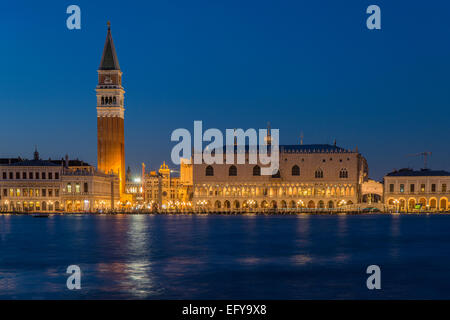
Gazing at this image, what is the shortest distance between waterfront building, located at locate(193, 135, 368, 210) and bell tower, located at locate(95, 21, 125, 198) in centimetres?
1657

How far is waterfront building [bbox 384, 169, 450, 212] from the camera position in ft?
344

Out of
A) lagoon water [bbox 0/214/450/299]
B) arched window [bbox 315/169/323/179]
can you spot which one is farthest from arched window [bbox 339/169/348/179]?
lagoon water [bbox 0/214/450/299]

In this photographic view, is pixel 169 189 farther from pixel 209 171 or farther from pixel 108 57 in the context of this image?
pixel 108 57

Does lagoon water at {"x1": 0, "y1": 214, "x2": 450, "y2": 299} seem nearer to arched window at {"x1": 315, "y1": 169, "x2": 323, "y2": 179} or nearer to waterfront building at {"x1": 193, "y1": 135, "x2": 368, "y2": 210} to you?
waterfront building at {"x1": 193, "y1": 135, "x2": 368, "y2": 210}

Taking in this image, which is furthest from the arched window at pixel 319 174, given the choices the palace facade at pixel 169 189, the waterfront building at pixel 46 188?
the waterfront building at pixel 46 188

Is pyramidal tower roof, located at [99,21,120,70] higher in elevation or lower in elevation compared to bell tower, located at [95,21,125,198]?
higher

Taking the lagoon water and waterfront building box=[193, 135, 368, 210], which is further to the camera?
waterfront building box=[193, 135, 368, 210]

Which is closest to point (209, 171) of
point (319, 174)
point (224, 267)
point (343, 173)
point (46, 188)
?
point (319, 174)

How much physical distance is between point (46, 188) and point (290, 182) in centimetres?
4438

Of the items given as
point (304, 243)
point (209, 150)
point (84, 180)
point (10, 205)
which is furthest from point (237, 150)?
point (304, 243)

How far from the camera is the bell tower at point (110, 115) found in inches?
4611

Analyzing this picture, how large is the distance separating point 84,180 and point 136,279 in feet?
274
